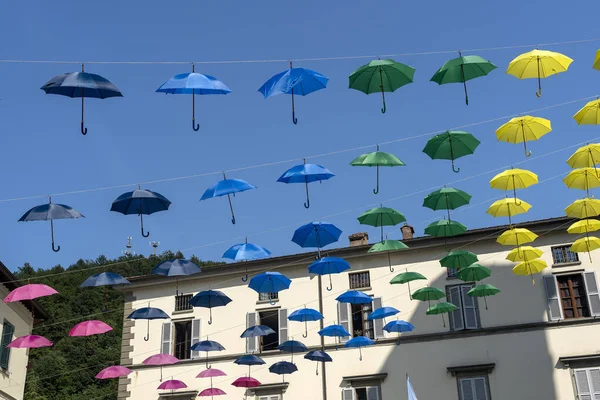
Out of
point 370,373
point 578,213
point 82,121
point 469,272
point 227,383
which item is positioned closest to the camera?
point 82,121

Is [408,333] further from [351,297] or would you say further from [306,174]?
[306,174]

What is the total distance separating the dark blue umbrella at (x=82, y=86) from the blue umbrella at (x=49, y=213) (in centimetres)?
365

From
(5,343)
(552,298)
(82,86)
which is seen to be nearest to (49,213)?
(82,86)

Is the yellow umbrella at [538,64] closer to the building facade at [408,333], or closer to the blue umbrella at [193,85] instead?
the blue umbrella at [193,85]

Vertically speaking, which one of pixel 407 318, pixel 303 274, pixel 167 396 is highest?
pixel 303 274

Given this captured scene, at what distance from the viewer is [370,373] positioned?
25.4 metres

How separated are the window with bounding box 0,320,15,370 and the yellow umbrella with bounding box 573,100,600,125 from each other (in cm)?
1876

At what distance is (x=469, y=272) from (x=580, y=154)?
21.6ft

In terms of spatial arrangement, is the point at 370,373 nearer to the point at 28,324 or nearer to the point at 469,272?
the point at 469,272

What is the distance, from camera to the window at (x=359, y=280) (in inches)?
1055

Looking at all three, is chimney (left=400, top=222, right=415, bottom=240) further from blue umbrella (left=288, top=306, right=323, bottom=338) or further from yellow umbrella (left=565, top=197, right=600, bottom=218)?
yellow umbrella (left=565, top=197, right=600, bottom=218)

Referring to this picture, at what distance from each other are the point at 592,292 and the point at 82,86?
18.8m

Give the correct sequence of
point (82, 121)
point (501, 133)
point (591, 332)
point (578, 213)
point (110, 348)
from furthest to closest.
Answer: point (110, 348) < point (591, 332) < point (578, 213) < point (501, 133) < point (82, 121)

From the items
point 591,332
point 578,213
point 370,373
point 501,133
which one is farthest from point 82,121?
point 591,332
